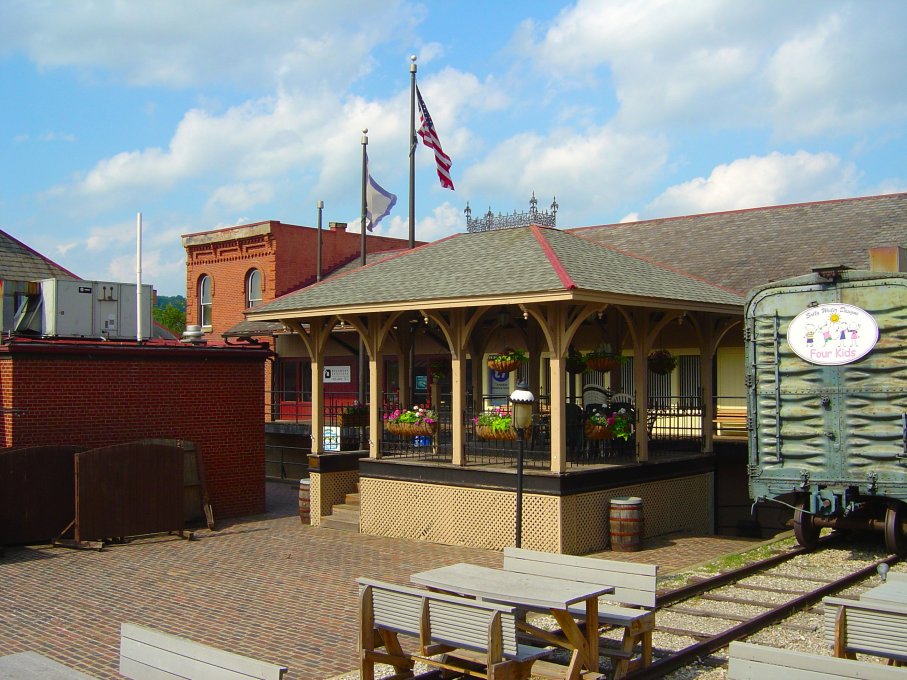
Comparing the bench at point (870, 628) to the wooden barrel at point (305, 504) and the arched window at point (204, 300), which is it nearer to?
the wooden barrel at point (305, 504)

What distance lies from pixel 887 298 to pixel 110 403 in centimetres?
1217

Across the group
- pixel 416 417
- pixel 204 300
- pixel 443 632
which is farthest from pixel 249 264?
pixel 443 632

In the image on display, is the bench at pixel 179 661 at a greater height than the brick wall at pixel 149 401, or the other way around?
the brick wall at pixel 149 401

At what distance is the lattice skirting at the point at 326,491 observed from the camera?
16594mm

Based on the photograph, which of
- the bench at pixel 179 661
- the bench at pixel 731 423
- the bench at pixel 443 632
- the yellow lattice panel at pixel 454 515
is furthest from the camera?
the bench at pixel 731 423

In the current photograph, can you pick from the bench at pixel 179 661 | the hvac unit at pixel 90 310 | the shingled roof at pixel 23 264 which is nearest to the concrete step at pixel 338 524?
the hvac unit at pixel 90 310

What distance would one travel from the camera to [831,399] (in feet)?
40.8

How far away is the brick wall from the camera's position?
1521 cm

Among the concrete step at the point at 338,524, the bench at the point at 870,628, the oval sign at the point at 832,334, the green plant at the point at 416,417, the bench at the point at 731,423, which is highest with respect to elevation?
the oval sign at the point at 832,334

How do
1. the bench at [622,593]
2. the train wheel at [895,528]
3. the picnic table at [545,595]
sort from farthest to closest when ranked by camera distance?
the train wheel at [895,528], the bench at [622,593], the picnic table at [545,595]

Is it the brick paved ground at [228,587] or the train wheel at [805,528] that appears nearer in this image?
the brick paved ground at [228,587]

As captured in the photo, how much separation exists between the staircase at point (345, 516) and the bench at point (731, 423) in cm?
729

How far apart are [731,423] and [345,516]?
830 centimetres

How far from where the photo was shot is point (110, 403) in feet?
53.1
